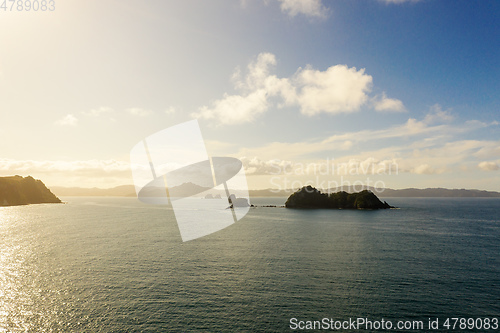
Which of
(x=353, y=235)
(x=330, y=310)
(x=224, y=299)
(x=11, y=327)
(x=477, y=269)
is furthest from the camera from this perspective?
(x=353, y=235)

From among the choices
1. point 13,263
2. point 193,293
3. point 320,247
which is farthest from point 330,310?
point 13,263

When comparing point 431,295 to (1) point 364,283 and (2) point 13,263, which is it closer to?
(1) point 364,283

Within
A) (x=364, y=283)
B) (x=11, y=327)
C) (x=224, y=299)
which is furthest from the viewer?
(x=364, y=283)

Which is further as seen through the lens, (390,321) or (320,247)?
(320,247)

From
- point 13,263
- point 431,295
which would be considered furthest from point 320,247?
point 13,263

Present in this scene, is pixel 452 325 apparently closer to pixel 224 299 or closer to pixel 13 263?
pixel 224 299

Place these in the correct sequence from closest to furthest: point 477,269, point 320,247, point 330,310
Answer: point 330,310
point 477,269
point 320,247
